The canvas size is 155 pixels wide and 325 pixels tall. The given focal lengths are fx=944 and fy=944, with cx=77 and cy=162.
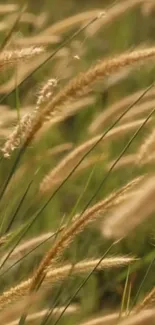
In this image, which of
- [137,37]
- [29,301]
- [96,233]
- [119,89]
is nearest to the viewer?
[29,301]

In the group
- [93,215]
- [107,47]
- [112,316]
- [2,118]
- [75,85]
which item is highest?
[107,47]

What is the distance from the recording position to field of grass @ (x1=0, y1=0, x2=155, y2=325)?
115 centimetres

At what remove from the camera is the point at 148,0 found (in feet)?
5.58

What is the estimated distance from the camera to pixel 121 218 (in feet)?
3.39

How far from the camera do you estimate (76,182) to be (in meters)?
2.53

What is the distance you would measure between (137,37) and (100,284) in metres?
1.71

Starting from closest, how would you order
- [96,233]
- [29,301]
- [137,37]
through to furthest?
[29,301] < [96,233] < [137,37]

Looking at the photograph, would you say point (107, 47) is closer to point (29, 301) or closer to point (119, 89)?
point (119, 89)

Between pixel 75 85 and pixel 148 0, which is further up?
pixel 148 0

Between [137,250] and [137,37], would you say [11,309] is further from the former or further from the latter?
[137,37]

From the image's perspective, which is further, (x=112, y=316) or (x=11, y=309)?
(x=11, y=309)

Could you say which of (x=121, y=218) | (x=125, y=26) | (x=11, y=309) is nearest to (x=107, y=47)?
(x=125, y=26)

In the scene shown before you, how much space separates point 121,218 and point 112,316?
9.7 inches

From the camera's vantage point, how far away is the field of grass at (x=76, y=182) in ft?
3.78
